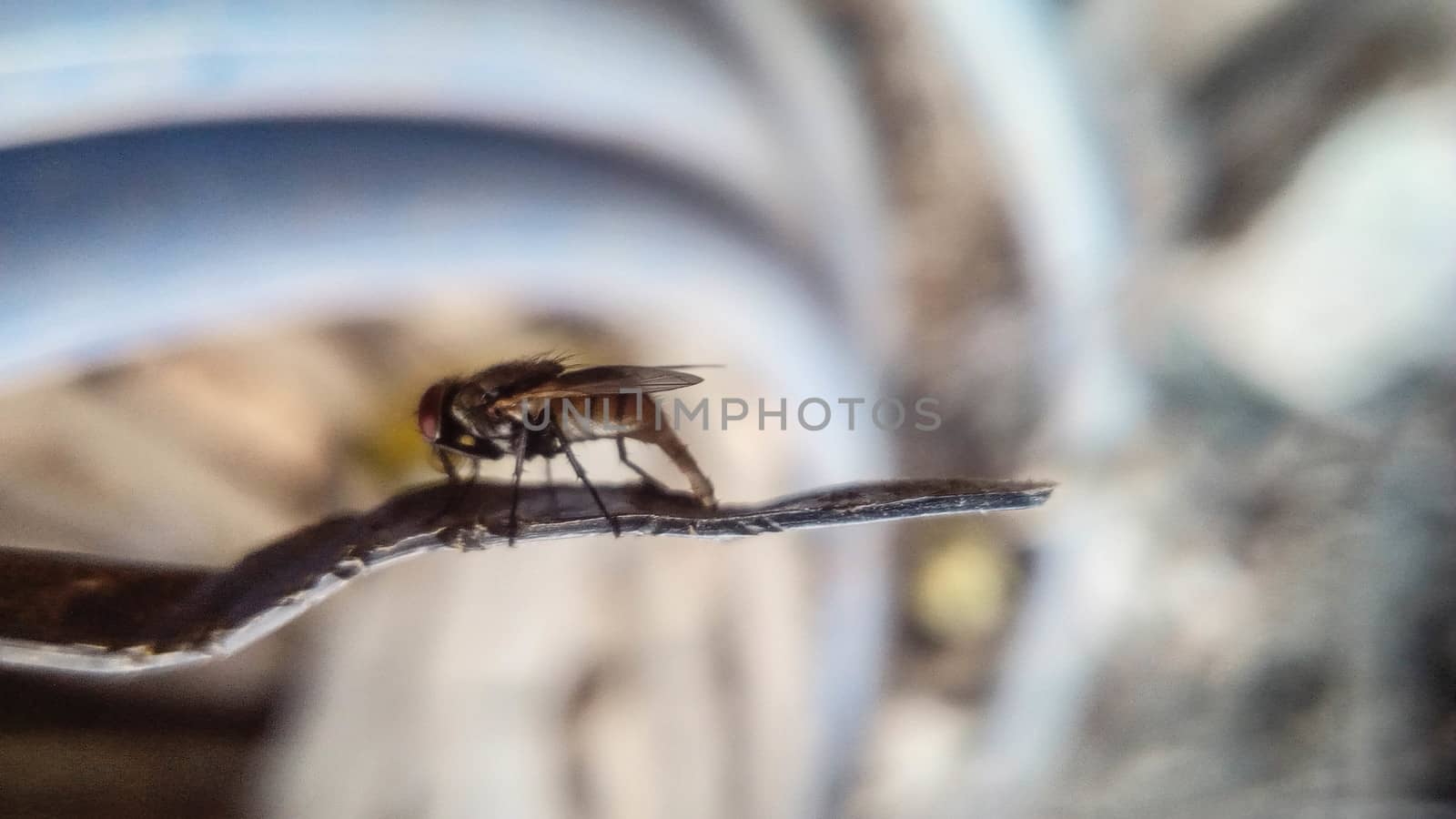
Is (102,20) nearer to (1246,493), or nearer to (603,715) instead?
(603,715)

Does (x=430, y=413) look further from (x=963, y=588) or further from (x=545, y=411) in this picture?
(x=963, y=588)

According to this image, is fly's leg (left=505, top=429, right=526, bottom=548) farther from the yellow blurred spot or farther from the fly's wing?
the yellow blurred spot

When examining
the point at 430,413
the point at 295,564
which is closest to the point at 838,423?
the point at 430,413

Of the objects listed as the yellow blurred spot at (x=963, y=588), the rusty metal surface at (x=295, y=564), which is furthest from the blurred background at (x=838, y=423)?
the rusty metal surface at (x=295, y=564)

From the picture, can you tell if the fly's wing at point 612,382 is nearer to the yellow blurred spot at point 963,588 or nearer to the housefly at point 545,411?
the housefly at point 545,411

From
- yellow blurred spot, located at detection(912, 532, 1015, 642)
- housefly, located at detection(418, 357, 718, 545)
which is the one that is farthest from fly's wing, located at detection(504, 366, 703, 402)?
yellow blurred spot, located at detection(912, 532, 1015, 642)

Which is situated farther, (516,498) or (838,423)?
(838,423)

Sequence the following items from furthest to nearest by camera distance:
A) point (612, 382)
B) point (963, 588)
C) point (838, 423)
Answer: point (963, 588) → point (838, 423) → point (612, 382)
